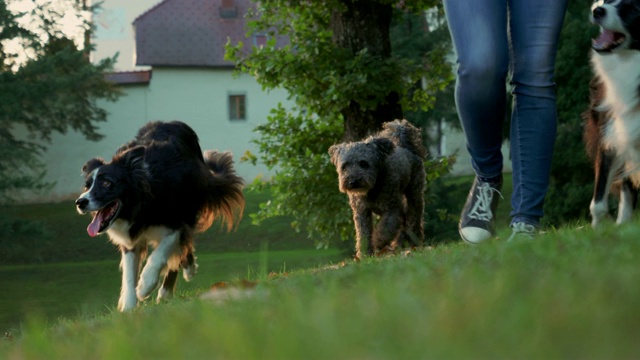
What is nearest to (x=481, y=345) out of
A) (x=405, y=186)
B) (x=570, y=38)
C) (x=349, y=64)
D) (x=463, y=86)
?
(x=463, y=86)

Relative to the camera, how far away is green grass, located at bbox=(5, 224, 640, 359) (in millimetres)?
1979

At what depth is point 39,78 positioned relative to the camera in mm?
28641

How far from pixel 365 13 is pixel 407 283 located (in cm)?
1010

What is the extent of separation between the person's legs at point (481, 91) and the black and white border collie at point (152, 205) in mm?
2856

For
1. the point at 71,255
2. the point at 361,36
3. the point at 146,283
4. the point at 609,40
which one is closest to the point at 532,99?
the point at 609,40

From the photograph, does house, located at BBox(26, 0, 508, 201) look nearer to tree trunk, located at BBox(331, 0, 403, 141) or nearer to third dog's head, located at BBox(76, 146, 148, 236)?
tree trunk, located at BBox(331, 0, 403, 141)

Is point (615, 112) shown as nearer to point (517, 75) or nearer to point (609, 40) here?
→ point (609, 40)

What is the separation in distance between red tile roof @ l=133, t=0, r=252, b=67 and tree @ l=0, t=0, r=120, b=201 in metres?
8.23

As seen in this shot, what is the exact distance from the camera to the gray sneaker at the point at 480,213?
15.8 feet

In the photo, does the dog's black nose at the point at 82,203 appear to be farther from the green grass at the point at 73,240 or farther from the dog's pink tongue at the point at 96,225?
the green grass at the point at 73,240

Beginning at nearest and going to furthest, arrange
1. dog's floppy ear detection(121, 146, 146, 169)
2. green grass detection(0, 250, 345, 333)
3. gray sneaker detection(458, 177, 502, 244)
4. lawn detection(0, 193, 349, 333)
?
gray sneaker detection(458, 177, 502, 244) < dog's floppy ear detection(121, 146, 146, 169) < green grass detection(0, 250, 345, 333) < lawn detection(0, 193, 349, 333)

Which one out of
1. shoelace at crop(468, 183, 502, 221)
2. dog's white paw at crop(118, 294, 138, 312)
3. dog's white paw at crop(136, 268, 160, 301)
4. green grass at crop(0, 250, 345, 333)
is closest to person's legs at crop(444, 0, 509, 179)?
shoelace at crop(468, 183, 502, 221)

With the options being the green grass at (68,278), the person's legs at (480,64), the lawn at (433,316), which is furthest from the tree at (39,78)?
the lawn at (433,316)

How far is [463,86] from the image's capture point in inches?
184
